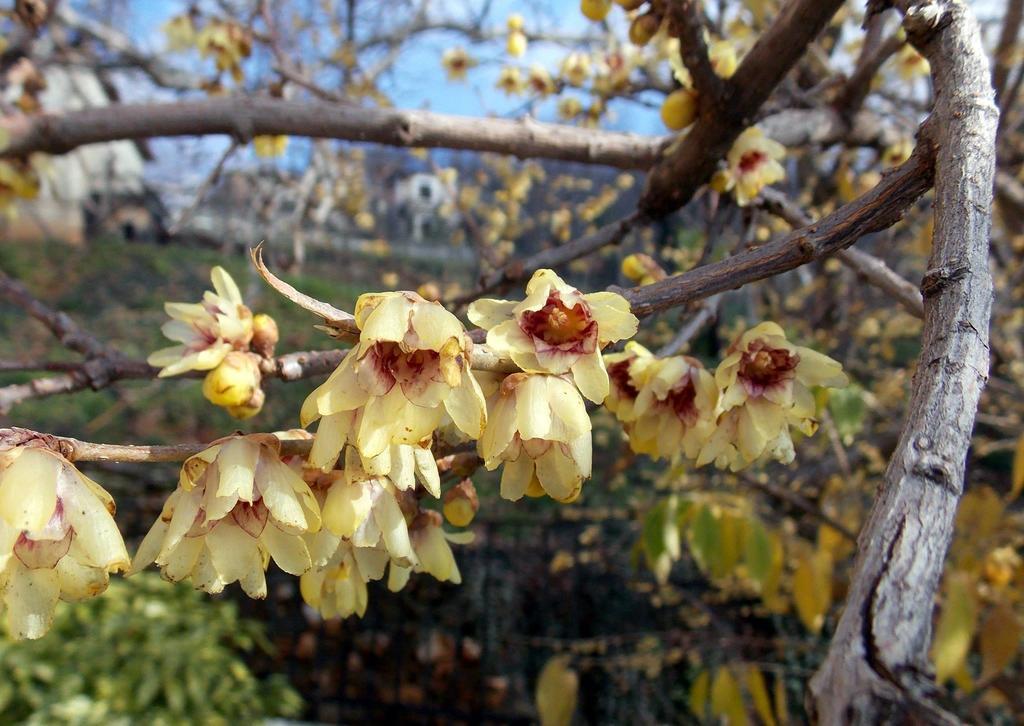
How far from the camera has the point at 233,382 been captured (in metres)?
0.90

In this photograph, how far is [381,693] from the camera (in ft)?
15.3

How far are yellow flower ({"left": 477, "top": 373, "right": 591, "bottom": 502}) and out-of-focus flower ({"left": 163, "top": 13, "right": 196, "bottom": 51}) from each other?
342 centimetres

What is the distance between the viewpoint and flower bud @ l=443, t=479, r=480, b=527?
2.83 ft

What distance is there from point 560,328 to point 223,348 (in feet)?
1.73

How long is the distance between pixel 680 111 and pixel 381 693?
4.56m

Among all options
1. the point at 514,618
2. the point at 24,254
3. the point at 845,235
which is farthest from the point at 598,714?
the point at 24,254

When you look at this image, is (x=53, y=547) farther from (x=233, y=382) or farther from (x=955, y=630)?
(x=955, y=630)

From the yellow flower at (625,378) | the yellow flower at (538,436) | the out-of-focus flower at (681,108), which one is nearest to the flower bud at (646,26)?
the out-of-focus flower at (681,108)

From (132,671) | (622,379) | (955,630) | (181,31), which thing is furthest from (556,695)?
(181,31)

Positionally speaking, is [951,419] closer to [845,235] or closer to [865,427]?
[845,235]

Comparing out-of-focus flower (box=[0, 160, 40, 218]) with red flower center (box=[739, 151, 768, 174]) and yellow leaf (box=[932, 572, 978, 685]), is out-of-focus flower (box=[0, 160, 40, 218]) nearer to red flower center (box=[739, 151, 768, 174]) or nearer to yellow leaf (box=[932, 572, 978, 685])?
red flower center (box=[739, 151, 768, 174])

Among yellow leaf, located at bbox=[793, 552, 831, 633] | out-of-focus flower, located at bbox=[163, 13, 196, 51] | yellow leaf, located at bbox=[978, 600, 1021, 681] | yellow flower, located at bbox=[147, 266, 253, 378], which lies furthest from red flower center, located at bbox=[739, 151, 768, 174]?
out-of-focus flower, located at bbox=[163, 13, 196, 51]

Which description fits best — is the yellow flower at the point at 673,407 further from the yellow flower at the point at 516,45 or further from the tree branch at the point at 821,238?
the yellow flower at the point at 516,45

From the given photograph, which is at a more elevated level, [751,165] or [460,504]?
[751,165]
